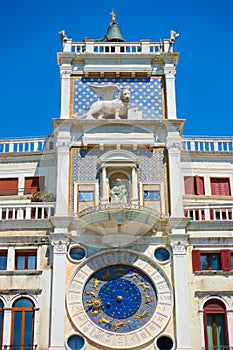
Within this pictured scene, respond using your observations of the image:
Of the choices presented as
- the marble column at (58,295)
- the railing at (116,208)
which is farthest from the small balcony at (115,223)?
the marble column at (58,295)

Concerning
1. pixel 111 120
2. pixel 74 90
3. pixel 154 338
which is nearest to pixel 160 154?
pixel 111 120

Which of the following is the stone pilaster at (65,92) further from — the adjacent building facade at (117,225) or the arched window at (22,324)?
the arched window at (22,324)

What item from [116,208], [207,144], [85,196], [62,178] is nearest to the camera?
[116,208]

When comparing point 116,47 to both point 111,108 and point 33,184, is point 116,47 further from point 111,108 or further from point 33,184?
point 33,184

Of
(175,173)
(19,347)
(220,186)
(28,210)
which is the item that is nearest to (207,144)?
(220,186)

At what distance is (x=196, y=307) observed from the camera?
24688mm

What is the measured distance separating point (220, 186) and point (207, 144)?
2.00 m

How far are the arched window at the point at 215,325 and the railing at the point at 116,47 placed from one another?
36.8 feet

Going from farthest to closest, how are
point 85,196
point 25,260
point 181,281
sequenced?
point 85,196 → point 25,260 → point 181,281

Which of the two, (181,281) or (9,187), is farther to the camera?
(9,187)

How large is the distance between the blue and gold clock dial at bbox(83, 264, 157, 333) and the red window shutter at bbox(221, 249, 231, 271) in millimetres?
2709

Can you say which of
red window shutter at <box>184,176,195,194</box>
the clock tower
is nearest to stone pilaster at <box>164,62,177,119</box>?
the clock tower

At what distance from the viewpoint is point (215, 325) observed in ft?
80.6

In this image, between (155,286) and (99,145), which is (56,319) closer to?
(155,286)
